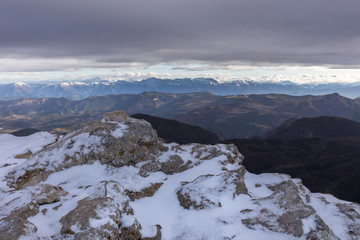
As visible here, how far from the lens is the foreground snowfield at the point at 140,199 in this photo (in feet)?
67.8

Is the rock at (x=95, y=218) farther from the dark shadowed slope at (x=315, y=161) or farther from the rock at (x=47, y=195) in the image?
the dark shadowed slope at (x=315, y=161)

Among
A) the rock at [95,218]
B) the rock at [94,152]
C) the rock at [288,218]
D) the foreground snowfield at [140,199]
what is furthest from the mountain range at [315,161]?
the rock at [95,218]

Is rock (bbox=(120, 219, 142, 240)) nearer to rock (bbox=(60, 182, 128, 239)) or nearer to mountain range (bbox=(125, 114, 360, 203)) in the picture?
rock (bbox=(60, 182, 128, 239))

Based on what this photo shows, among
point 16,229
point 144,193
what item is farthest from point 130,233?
point 144,193

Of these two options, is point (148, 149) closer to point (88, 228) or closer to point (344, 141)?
point (88, 228)

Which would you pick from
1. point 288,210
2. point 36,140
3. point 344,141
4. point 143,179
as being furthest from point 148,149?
point 344,141

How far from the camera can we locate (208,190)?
96.6ft

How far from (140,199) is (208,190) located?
1022 centimetres

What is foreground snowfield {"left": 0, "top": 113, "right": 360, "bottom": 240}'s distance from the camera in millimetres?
20656

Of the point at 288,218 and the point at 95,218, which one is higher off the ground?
the point at 95,218

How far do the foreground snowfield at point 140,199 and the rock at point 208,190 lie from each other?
143 millimetres

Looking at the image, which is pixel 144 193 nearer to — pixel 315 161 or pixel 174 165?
pixel 174 165

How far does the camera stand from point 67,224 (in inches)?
754

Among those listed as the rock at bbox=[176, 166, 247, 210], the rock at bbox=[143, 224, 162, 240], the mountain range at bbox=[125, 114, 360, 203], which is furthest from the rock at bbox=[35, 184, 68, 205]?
the mountain range at bbox=[125, 114, 360, 203]
